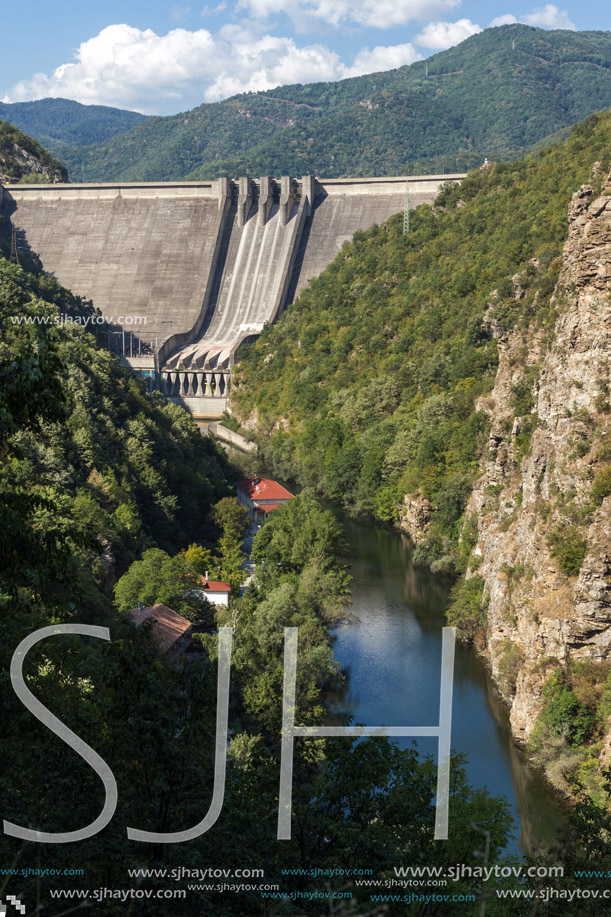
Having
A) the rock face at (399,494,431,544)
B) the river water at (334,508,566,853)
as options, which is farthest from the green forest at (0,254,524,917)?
the rock face at (399,494,431,544)

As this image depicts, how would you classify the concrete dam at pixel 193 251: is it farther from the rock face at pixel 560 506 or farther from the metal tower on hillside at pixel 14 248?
the rock face at pixel 560 506

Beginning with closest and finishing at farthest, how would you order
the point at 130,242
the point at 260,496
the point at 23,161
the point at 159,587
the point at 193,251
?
the point at 159,587
the point at 260,496
the point at 193,251
the point at 130,242
the point at 23,161

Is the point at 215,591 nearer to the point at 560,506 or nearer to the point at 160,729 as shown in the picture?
the point at 560,506

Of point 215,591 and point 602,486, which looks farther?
point 215,591

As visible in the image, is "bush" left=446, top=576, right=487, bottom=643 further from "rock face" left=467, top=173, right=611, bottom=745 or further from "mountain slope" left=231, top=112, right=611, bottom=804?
"rock face" left=467, top=173, right=611, bottom=745

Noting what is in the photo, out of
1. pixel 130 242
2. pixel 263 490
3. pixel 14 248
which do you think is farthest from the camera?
pixel 130 242

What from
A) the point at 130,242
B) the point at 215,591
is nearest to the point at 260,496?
the point at 215,591
